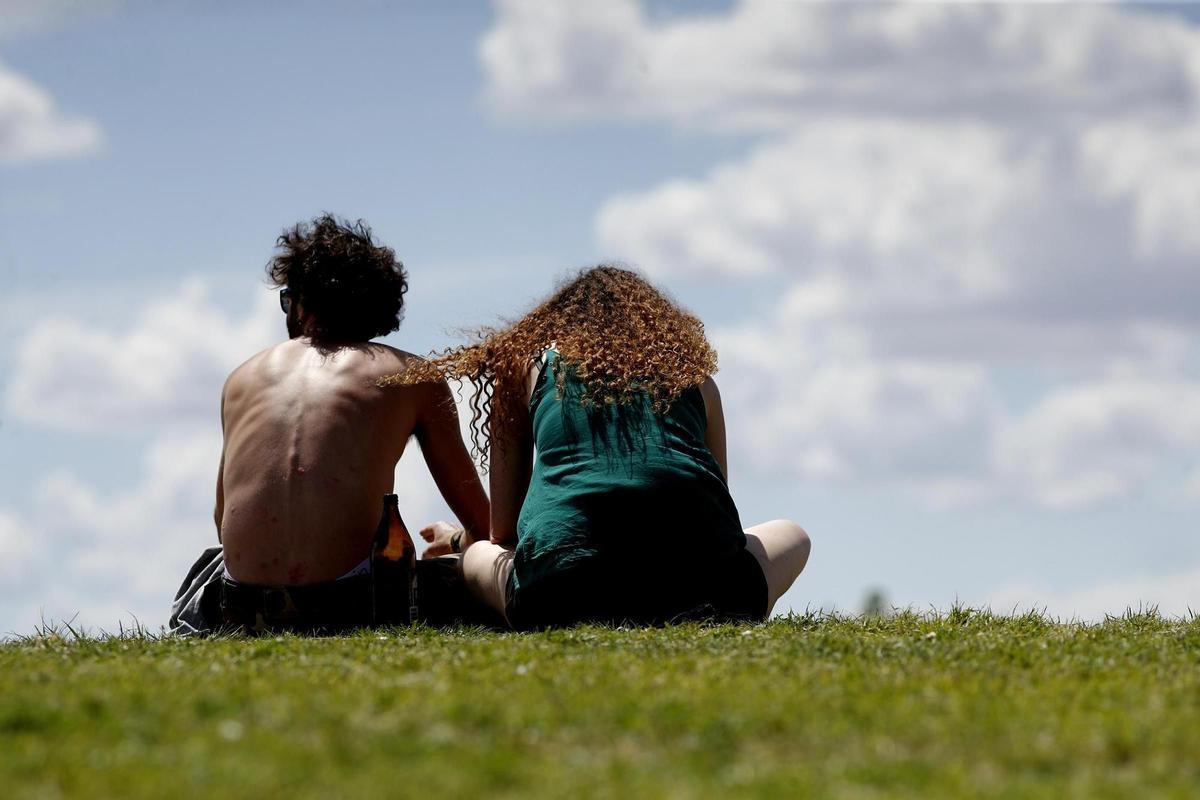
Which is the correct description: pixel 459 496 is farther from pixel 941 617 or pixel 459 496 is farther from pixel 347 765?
pixel 347 765

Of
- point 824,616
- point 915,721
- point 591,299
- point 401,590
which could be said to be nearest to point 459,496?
point 401,590

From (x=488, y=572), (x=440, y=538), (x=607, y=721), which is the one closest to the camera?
(x=607, y=721)

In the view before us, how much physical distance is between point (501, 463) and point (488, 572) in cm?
62

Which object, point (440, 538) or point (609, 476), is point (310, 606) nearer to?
point (440, 538)

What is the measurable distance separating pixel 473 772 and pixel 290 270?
5722 mm

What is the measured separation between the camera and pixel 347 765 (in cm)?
455

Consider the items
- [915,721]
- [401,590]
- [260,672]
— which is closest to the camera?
[915,721]

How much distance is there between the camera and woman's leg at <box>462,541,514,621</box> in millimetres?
8641

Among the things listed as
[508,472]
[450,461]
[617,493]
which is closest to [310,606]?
[450,461]

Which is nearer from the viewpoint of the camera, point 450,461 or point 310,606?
point 310,606

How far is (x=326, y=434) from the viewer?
902 centimetres

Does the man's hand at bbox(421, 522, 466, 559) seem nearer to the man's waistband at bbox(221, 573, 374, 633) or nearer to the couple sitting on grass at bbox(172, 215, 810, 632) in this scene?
the couple sitting on grass at bbox(172, 215, 810, 632)

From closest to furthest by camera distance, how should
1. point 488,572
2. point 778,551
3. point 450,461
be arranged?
point 488,572 → point 778,551 → point 450,461

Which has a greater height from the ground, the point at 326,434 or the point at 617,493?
the point at 326,434
